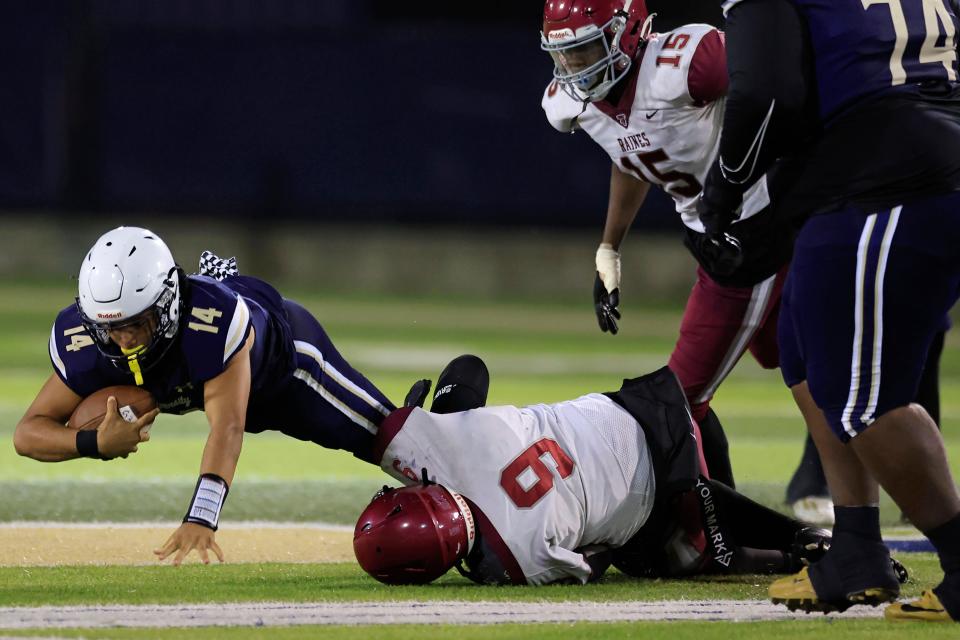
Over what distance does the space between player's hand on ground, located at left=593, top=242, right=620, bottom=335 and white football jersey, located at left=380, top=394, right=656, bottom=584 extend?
2.65 feet

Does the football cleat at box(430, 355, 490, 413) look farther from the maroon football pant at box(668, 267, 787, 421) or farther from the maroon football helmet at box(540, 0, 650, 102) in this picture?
the maroon football helmet at box(540, 0, 650, 102)

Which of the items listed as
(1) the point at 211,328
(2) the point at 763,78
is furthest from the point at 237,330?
(2) the point at 763,78

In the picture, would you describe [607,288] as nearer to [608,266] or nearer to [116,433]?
[608,266]

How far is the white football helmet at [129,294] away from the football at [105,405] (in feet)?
0.31

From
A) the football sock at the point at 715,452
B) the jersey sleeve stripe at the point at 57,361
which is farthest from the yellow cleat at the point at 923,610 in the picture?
the jersey sleeve stripe at the point at 57,361

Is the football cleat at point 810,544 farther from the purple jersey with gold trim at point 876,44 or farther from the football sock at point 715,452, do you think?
the purple jersey with gold trim at point 876,44

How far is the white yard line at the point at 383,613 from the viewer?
12.4 ft

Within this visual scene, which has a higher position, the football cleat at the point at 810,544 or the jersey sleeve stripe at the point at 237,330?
the jersey sleeve stripe at the point at 237,330

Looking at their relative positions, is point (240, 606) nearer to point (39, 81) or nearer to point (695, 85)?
point (695, 85)

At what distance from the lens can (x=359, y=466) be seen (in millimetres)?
7762

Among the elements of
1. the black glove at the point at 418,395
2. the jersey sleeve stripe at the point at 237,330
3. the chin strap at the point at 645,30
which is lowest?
the black glove at the point at 418,395

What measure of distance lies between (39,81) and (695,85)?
55.4ft

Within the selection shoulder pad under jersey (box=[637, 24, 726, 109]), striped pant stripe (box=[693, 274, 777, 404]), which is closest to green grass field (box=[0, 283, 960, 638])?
striped pant stripe (box=[693, 274, 777, 404])

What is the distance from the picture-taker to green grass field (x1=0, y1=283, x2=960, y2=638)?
4242mm
